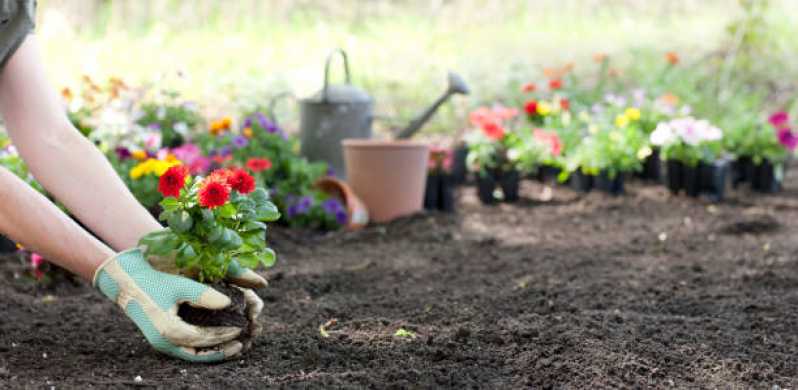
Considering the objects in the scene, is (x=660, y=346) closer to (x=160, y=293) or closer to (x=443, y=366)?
(x=443, y=366)

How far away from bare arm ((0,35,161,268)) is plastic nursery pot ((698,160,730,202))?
121 inches

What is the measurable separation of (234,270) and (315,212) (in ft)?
6.03

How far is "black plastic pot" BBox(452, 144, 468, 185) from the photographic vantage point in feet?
16.4

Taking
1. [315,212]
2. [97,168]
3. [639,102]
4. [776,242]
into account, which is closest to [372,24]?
[639,102]

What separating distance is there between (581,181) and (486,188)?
485mm

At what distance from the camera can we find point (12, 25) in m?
2.11

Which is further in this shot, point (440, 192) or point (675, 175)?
point (675, 175)

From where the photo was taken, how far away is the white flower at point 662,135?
4.48 metres

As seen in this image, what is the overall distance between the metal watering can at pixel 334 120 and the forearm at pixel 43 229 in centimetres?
245

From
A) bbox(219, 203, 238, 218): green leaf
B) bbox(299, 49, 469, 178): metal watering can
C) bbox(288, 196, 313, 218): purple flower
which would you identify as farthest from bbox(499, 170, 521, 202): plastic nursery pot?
bbox(219, 203, 238, 218): green leaf

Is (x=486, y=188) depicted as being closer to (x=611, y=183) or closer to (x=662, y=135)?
(x=611, y=183)

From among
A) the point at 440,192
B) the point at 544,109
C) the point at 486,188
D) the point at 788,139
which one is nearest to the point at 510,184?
the point at 486,188

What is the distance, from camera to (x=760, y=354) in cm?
210

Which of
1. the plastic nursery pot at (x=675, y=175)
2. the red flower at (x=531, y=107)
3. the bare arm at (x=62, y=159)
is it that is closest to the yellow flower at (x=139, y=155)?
the bare arm at (x=62, y=159)
